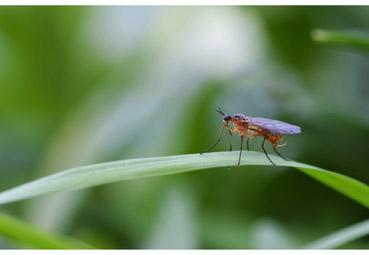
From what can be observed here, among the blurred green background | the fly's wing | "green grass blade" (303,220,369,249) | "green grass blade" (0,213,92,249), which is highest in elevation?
the blurred green background

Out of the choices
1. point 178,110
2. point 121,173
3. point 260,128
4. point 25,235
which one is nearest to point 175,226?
point 178,110

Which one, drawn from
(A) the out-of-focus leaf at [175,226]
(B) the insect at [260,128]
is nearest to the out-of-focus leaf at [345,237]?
(B) the insect at [260,128]

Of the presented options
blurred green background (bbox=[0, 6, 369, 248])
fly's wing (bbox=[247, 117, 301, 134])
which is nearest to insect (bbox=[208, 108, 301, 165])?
fly's wing (bbox=[247, 117, 301, 134])

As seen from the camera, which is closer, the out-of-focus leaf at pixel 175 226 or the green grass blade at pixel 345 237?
the green grass blade at pixel 345 237

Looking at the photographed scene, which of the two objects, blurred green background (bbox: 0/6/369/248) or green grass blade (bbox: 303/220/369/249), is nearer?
green grass blade (bbox: 303/220/369/249)

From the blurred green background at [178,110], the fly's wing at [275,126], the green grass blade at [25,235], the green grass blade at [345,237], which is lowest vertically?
the green grass blade at [25,235]

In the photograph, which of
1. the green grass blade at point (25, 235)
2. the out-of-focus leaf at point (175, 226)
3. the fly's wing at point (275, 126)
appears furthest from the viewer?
the out-of-focus leaf at point (175, 226)

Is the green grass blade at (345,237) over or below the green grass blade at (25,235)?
over

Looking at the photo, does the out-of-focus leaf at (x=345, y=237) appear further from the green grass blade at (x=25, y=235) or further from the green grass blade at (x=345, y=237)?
the green grass blade at (x=25, y=235)

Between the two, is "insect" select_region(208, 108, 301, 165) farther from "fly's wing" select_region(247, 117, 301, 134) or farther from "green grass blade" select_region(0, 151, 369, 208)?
"green grass blade" select_region(0, 151, 369, 208)
